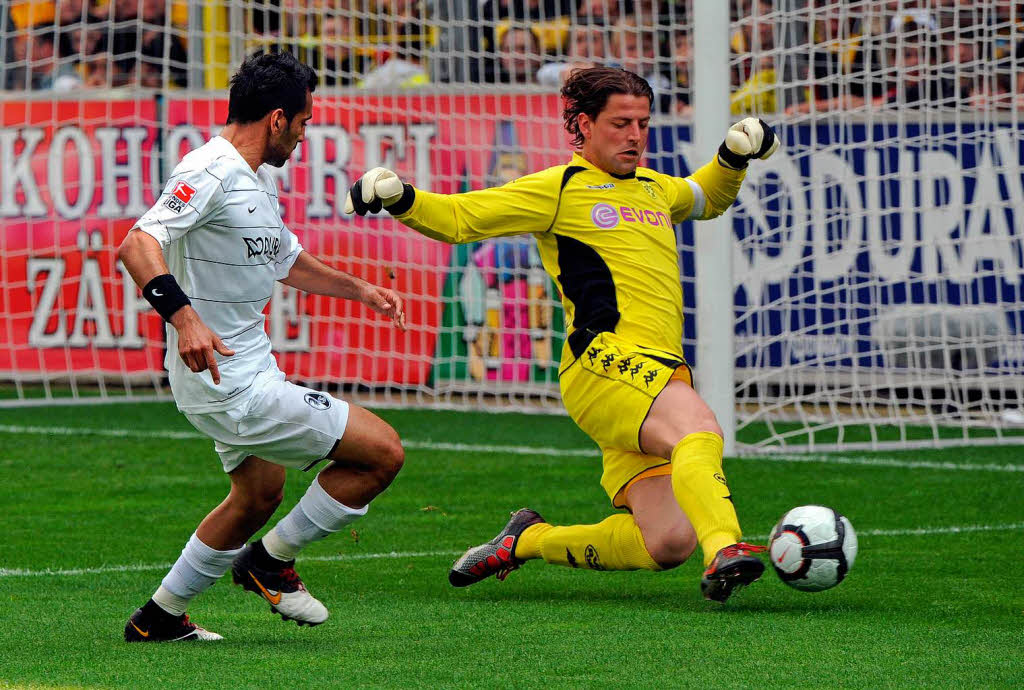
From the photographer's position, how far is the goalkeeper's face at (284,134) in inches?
193

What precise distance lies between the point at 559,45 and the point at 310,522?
25.7ft

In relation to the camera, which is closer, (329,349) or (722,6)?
(722,6)

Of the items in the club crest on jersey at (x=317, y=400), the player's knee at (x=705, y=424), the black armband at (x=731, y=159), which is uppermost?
the black armband at (x=731, y=159)

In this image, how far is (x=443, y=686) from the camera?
168 inches

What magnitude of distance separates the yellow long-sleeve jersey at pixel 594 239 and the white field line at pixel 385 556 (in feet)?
4.41

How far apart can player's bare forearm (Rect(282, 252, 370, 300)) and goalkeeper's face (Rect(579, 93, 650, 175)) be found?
39.3 inches

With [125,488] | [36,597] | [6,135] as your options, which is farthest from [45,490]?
[6,135]

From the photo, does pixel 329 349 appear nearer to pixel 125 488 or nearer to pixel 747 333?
pixel 747 333

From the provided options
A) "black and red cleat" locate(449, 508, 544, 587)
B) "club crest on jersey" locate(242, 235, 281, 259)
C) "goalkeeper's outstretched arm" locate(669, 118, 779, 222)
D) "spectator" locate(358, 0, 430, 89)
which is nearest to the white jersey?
"club crest on jersey" locate(242, 235, 281, 259)

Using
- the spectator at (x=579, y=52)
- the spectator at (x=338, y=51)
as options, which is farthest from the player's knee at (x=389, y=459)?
the spectator at (x=338, y=51)

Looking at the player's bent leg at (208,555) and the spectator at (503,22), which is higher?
the spectator at (503,22)

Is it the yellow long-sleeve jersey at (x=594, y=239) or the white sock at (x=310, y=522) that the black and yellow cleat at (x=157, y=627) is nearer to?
the white sock at (x=310, y=522)

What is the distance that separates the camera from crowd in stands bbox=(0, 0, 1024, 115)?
10484 millimetres

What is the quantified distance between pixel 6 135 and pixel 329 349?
2958mm
